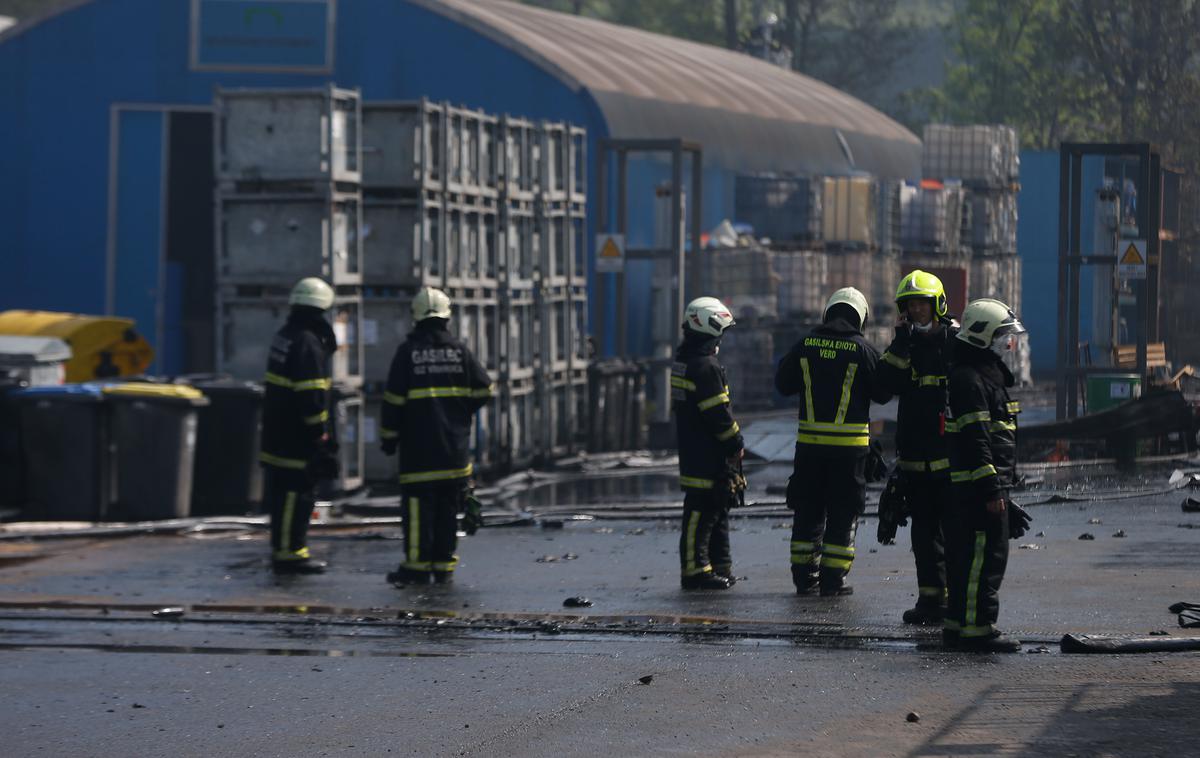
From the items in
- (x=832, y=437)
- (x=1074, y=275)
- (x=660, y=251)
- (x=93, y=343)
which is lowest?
(x=832, y=437)

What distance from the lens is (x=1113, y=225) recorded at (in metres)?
23.3

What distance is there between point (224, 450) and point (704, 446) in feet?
19.1

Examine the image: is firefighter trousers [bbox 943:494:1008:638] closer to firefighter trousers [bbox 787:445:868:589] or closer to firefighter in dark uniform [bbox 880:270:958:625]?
firefighter in dark uniform [bbox 880:270:958:625]

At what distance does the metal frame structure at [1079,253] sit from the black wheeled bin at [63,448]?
35.4ft

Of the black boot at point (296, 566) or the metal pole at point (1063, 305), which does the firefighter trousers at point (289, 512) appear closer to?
the black boot at point (296, 566)

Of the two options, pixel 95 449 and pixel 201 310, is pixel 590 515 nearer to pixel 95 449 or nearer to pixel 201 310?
pixel 95 449

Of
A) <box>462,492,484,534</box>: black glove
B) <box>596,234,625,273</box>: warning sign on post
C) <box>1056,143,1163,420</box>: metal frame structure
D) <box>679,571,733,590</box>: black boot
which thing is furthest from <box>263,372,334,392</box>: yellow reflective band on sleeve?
<box>1056,143,1163,420</box>: metal frame structure

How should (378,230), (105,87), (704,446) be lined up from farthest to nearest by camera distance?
(105,87) < (378,230) < (704,446)

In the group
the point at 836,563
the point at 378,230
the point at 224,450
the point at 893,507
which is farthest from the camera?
the point at 378,230

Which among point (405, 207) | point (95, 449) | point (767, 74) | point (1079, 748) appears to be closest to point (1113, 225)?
point (405, 207)

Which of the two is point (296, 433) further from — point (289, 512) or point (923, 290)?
point (923, 290)

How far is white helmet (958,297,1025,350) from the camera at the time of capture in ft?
30.7

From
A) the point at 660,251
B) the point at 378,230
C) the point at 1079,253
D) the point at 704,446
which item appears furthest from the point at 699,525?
the point at 660,251

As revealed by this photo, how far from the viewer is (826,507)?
11.3 metres
